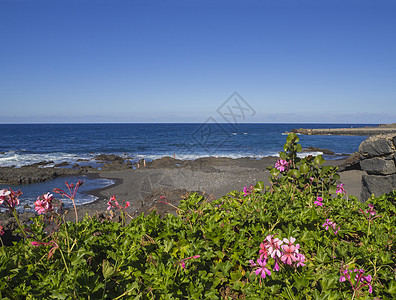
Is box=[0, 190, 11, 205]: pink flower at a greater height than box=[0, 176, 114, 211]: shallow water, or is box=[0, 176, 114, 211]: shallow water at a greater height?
box=[0, 190, 11, 205]: pink flower

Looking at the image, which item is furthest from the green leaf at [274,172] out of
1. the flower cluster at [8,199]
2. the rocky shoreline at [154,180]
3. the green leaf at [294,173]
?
the rocky shoreline at [154,180]

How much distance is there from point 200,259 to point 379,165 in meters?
4.04

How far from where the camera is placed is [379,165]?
4.39m

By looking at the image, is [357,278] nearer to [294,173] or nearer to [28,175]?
[294,173]

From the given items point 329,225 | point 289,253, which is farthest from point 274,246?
point 329,225

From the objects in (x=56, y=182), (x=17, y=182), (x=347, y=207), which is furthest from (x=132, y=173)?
(x=347, y=207)

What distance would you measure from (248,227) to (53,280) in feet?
4.27

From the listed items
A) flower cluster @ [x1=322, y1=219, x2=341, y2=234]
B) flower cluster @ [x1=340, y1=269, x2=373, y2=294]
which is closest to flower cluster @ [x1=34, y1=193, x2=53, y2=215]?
flower cluster @ [x1=340, y1=269, x2=373, y2=294]

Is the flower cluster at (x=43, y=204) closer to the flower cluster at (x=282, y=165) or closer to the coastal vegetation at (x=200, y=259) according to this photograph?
the coastal vegetation at (x=200, y=259)

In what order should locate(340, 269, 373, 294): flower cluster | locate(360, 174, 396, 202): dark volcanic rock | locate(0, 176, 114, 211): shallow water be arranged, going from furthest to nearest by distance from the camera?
1. locate(0, 176, 114, 211): shallow water
2. locate(360, 174, 396, 202): dark volcanic rock
3. locate(340, 269, 373, 294): flower cluster

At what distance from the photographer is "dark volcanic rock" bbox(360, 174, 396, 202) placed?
4.23 metres

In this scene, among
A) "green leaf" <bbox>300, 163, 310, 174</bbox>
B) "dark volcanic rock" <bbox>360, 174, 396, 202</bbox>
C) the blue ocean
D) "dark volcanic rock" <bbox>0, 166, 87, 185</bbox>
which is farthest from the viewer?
the blue ocean

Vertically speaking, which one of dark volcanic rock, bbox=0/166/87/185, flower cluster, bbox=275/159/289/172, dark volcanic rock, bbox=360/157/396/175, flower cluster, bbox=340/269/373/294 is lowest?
dark volcanic rock, bbox=0/166/87/185

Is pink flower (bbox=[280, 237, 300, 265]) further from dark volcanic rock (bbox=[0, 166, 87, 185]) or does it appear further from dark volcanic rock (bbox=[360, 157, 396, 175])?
dark volcanic rock (bbox=[0, 166, 87, 185])
